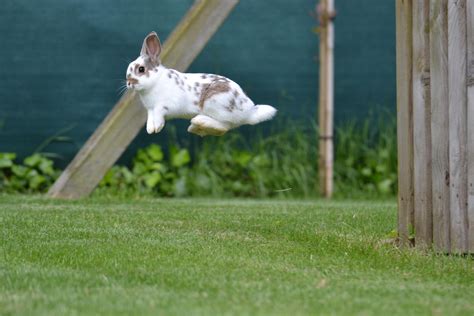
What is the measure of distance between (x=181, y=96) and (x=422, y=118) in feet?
3.79

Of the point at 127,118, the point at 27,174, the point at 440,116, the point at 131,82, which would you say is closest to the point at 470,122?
the point at 440,116

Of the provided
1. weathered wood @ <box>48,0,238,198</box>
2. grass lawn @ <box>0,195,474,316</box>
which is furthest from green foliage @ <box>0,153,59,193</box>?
grass lawn @ <box>0,195,474,316</box>

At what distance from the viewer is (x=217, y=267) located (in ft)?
13.8

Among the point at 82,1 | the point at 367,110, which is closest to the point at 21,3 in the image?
the point at 82,1

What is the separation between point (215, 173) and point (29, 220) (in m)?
3.52

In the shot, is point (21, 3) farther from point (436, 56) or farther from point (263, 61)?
point (436, 56)

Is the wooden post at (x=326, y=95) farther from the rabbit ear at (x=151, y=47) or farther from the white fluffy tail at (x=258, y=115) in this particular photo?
the rabbit ear at (x=151, y=47)

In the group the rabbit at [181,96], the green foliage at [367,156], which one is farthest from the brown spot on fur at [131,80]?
the green foliage at [367,156]

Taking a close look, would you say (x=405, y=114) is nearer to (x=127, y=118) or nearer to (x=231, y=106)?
(x=231, y=106)

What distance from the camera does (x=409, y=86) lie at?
483cm

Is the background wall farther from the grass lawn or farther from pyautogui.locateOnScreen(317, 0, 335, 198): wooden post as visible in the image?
the grass lawn

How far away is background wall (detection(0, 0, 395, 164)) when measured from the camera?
881cm

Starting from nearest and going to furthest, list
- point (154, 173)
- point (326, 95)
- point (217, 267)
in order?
point (217, 267)
point (326, 95)
point (154, 173)

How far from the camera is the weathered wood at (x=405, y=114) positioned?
484cm
